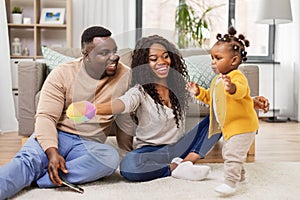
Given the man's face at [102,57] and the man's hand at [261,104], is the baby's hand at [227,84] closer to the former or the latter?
the man's hand at [261,104]

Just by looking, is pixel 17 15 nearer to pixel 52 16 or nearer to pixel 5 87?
pixel 52 16

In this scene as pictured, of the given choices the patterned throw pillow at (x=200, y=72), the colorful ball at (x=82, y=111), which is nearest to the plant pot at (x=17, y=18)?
the patterned throw pillow at (x=200, y=72)

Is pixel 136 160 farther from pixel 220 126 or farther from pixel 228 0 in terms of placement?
pixel 228 0

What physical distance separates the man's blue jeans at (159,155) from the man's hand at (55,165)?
256mm

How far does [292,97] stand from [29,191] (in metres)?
3.39

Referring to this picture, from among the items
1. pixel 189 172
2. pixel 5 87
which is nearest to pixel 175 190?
pixel 189 172

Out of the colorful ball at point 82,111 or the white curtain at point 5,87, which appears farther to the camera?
the white curtain at point 5,87

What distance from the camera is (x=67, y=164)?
1616 millimetres

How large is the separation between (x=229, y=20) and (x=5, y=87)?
7.81 feet

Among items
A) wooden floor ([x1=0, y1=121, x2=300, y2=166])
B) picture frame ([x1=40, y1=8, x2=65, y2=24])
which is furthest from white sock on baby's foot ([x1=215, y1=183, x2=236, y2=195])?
picture frame ([x1=40, y1=8, x2=65, y2=24])

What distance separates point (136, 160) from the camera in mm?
1689

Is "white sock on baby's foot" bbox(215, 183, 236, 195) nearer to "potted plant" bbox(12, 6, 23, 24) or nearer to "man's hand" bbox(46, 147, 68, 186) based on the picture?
"man's hand" bbox(46, 147, 68, 186)

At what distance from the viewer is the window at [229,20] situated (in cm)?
448

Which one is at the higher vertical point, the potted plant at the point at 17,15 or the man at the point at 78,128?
the potted plant at the point at 17,15
